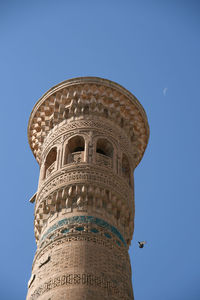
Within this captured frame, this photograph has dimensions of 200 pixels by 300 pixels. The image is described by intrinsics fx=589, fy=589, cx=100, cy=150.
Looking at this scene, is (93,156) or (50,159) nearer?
(93,156)

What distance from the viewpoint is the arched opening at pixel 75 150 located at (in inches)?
407

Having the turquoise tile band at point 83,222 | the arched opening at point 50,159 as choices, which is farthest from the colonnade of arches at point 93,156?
the turquoise tile band at point 83,222

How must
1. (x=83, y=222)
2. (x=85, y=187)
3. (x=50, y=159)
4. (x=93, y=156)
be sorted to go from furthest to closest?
(x=50, y=159) < (x=93, y=156) < (x=85, y=187) < (x=83, y=222)

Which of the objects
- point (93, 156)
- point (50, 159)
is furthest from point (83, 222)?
point (50, 159)

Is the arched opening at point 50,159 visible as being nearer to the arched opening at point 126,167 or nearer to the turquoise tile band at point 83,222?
the arched opening at point 126,167

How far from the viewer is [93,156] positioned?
1021cm

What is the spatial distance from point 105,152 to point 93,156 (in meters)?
0.70

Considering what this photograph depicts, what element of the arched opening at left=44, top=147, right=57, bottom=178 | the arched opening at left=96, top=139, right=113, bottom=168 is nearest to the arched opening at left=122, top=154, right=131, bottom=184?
the arched opening at left=96, top=139, right=113, bottom=168

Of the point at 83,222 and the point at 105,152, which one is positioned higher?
the point at 105,152

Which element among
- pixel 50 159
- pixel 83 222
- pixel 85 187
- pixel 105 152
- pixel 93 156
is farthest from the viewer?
pixel 50 159

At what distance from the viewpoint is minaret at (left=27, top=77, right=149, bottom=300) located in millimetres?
8500

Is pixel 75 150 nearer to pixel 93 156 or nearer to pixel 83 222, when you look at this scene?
pixel 93 156

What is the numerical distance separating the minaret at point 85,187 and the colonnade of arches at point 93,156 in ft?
0.06

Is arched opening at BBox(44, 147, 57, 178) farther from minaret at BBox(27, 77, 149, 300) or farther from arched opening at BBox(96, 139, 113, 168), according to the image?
arched opening at BBox(96, 139, 113, 168)
